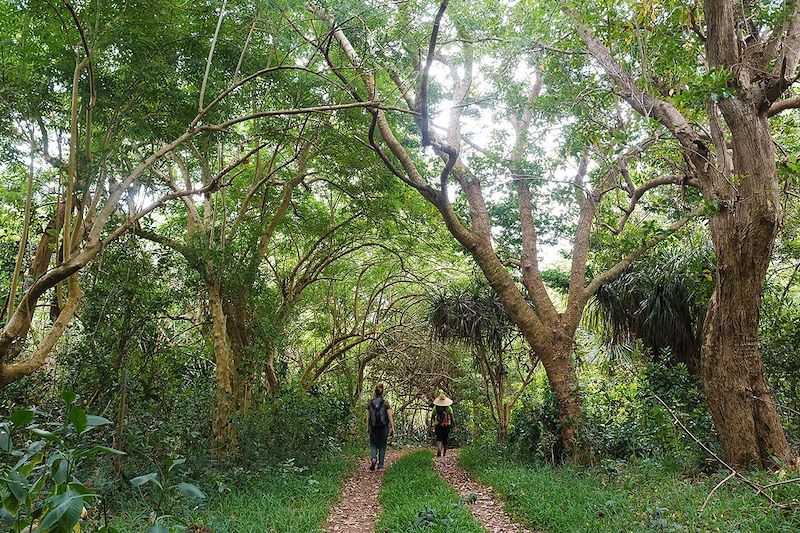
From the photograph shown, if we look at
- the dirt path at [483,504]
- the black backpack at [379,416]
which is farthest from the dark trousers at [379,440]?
the dirt path at [483,504]

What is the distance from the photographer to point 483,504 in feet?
20.6

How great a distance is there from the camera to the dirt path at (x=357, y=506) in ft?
18.3

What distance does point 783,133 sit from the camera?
774 cm

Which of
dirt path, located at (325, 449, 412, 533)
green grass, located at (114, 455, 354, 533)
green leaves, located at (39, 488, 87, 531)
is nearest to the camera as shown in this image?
green leaves, located at (39, 488, 87, 531)

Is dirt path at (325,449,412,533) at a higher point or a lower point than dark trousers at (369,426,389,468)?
lower

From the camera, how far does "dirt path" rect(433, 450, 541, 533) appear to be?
5258mm

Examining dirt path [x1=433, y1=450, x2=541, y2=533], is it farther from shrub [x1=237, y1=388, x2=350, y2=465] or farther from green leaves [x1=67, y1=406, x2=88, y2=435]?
green leaves [x1=67, y1=406, x2=88, y2=435]

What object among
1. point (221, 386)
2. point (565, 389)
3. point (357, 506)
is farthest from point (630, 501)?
point (221, 386)

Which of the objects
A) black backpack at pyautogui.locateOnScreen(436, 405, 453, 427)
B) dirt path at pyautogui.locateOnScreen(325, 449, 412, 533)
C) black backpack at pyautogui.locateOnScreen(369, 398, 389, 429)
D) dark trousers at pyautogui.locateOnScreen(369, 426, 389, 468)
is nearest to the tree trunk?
dirt path at pyautogui.locateOnScreen(325, 449, 412, 533)

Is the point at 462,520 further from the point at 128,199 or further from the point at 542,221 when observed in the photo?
the point at 542,221

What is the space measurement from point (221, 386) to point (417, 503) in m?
3.23

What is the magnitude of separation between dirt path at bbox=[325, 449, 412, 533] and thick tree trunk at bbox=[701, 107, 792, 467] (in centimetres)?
401

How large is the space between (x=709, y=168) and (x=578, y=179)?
9.23 ft

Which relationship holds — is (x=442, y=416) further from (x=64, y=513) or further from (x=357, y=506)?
(x=64, y=513)
